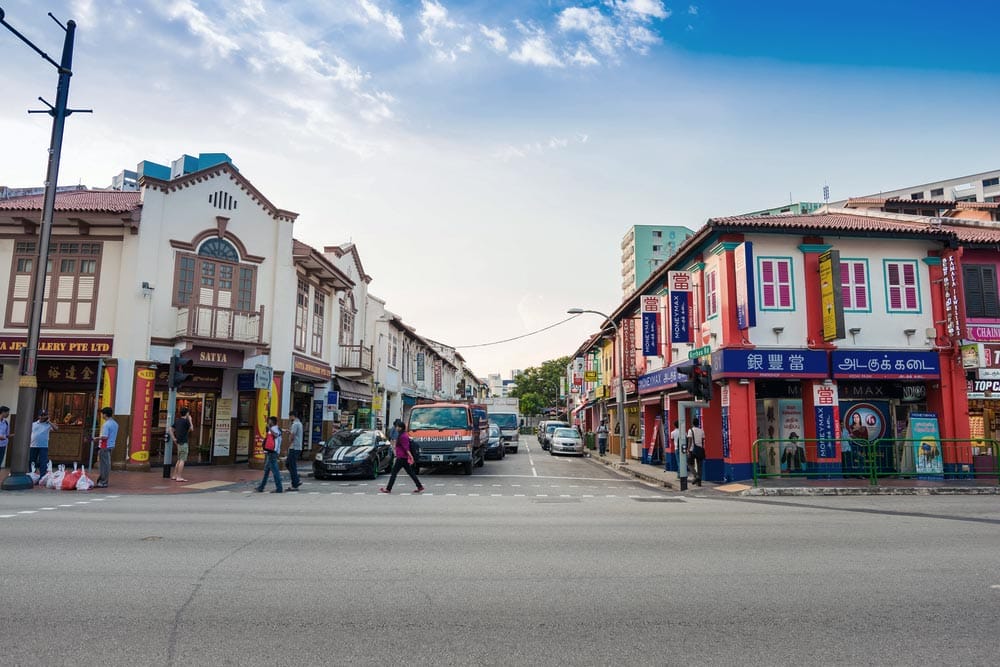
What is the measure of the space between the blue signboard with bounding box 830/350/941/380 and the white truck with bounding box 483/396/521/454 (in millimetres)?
21979

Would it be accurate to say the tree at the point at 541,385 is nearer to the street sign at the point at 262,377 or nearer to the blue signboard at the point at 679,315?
the blue signboard at the point at 679,315

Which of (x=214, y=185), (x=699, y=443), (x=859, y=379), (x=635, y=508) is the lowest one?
(x=635, y=508)

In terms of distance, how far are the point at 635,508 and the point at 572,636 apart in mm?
8288

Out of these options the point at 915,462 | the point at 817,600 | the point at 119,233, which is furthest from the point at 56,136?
the point at 915,462

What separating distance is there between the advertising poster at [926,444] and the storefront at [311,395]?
20675mm

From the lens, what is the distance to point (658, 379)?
24781 millimetres

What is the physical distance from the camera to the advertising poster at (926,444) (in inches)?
722

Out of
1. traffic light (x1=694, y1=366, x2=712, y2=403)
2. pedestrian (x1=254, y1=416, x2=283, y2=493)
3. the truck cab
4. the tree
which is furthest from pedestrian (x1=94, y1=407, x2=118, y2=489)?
the tree

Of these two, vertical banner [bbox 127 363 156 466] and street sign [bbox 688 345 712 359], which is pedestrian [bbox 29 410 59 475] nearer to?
vertical banner [bbox 127 363 156 466]

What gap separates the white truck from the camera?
4003 cm

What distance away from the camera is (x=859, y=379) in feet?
63.7

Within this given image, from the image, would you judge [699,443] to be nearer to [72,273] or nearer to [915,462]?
[915,462]

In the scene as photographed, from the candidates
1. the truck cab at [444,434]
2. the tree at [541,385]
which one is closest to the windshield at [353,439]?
the truck cab at [444,434]

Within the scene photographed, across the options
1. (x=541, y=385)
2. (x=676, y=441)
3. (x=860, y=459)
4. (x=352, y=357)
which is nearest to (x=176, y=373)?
(x=352, y=357)
